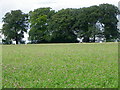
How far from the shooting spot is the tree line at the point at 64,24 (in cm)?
3694

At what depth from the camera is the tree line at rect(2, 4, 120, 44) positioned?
3694 cm

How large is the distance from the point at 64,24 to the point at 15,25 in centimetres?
1265

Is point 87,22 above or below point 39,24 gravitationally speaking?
below

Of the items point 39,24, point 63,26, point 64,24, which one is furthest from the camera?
point 39,24

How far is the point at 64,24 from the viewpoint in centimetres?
3759

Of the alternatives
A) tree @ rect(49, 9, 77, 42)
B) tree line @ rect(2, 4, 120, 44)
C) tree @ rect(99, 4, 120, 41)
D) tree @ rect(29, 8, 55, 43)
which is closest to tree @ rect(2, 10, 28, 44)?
tree line @ rect(2, 4, 120, 44)

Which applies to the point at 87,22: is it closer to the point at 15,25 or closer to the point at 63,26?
the point at 63,26

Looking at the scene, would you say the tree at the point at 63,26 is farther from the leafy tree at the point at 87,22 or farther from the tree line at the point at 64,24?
the leafy tree at the point at 87,22

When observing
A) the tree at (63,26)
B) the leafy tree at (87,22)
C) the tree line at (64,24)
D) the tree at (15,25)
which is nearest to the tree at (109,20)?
the tree line at (64,24)

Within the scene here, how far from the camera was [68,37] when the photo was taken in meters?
39.0

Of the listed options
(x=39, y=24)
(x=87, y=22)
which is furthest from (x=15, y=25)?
(x=87, y=22)

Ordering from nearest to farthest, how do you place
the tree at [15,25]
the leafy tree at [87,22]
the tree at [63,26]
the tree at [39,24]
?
1. the leafy tree at [87,22]
2. the tree at [63,26]
3. the tree at [39,24]
4. the tree at [15,25]

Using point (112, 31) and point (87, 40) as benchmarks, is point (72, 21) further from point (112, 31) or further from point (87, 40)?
point (112, 31)

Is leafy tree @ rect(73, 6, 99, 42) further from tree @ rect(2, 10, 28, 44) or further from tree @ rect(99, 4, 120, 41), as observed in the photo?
tree @ rect(2, 10, 28, 44)
